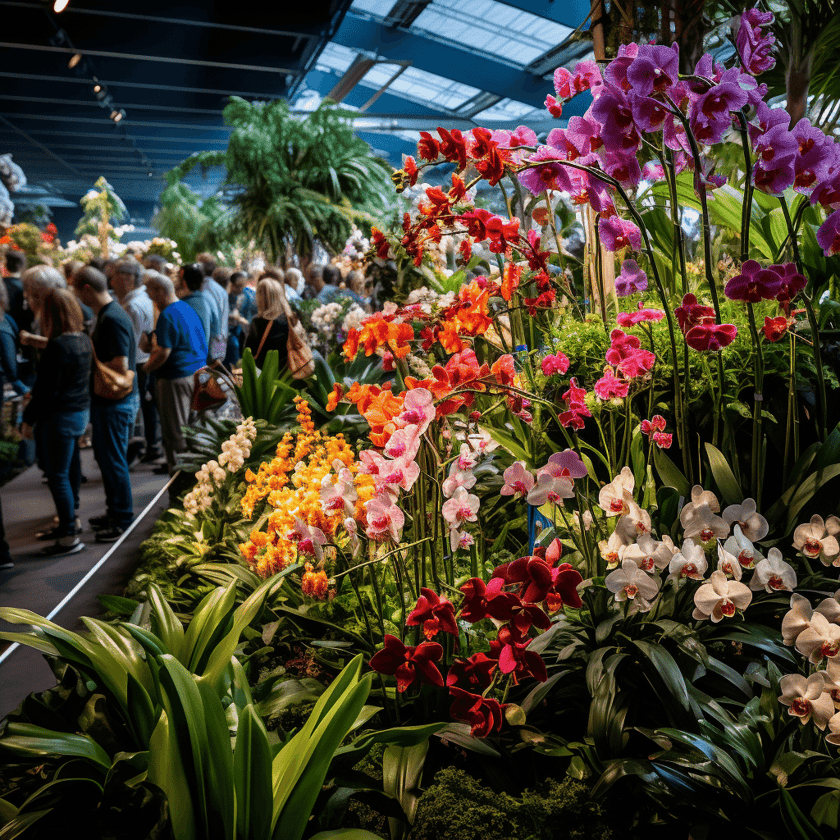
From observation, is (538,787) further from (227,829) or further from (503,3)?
(503,3)

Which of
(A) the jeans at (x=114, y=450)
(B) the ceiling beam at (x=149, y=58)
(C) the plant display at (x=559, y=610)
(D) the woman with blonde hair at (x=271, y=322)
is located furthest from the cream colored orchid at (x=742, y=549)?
(B) the ceiling beam at (x=149, y=58)

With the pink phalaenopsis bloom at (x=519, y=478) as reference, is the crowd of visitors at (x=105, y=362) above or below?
above

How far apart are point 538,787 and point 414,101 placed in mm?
11651

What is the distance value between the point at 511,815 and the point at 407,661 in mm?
360

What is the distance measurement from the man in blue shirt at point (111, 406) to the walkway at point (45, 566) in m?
0.22

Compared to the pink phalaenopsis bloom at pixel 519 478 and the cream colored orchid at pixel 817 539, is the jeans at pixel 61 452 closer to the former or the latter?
the pink phalaenopsis bloom at pixel 519 478

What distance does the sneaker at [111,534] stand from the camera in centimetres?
398

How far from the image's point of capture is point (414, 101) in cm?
1130

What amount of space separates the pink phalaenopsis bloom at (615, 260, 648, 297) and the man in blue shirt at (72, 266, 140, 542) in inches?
117

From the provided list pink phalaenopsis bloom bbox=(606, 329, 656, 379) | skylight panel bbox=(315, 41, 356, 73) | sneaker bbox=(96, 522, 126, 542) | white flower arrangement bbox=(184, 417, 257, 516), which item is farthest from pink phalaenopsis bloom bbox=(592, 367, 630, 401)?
skylight panel bbox=(315, 41, 356, 73)

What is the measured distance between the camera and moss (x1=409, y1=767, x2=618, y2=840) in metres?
1.15

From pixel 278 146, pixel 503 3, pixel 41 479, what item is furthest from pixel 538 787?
pixel 503 3

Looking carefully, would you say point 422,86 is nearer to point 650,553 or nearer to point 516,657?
point 650,553

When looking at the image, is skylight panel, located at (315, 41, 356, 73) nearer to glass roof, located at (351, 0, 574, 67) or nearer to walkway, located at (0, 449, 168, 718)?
glass roof, located at (351, 0, 574, 67)
